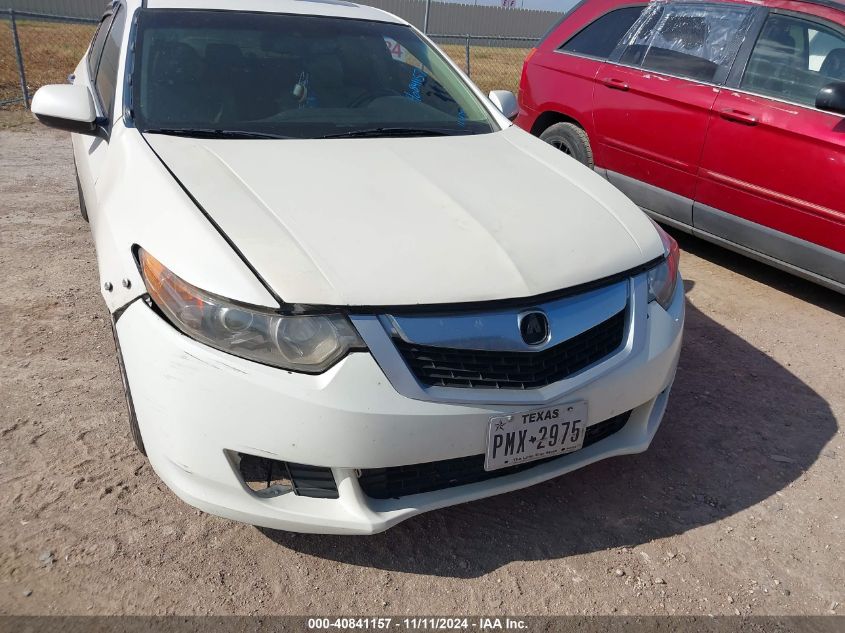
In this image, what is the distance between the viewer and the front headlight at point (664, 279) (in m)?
2.56

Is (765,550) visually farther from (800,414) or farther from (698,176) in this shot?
(698,176)

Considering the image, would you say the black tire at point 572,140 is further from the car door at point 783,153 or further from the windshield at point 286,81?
the windshield at point 286,81

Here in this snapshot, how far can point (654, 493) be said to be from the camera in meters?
2.78

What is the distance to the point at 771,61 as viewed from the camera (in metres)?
4.47

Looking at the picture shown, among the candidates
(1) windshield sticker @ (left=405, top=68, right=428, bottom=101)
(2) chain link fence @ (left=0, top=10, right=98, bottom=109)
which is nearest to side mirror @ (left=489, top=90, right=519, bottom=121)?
(1) windshield sticker @ (left=405, top=68, right=428, bottom=101)

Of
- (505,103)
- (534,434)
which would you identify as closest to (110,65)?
(505,103)

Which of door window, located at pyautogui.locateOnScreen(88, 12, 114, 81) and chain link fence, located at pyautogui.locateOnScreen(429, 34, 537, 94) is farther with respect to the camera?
chain link fence, located at pyautogui.locateOnScreen(429, 34, 537, 94)

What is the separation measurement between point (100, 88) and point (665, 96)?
11.3ft

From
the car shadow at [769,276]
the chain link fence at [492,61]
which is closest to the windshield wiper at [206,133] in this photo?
the car shadow at [769,276]

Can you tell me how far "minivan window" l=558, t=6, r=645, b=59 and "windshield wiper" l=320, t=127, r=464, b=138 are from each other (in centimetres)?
265

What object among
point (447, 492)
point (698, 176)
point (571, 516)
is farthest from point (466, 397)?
point (698, 176)

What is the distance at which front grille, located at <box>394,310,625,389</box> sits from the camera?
204 centimetres

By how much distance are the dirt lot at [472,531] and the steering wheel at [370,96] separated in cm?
164

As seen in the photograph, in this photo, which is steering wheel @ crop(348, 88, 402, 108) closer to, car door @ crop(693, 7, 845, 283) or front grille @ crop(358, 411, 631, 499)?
front grille @ crop(358, 411, 631, 499)
